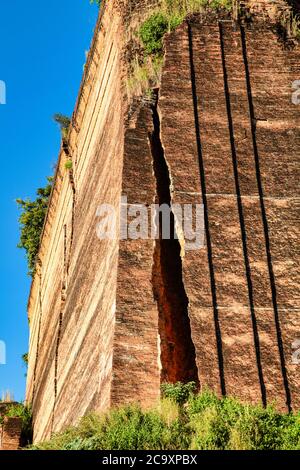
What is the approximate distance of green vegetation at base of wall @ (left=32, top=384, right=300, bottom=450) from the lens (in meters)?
8.78

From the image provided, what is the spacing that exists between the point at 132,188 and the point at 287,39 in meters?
3.11

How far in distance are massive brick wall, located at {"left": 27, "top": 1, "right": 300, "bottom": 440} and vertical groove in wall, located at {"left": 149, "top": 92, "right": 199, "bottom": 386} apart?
2 cm

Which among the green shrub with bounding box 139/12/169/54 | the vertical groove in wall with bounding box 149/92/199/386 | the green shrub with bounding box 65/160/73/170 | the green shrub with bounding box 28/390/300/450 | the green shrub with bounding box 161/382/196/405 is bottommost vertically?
the green shrub with bounding box 28/390/300/450

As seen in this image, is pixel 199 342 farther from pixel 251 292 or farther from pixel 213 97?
pixel 213 97

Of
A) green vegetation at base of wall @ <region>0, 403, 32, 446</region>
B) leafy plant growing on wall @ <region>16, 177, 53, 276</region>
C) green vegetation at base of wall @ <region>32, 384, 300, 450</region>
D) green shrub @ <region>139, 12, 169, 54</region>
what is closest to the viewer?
green vegetation at base of wall @ <region>32, 384, 300, 450</region>

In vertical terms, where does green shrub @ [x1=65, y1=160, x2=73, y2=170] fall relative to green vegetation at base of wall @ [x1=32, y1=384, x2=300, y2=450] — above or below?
above

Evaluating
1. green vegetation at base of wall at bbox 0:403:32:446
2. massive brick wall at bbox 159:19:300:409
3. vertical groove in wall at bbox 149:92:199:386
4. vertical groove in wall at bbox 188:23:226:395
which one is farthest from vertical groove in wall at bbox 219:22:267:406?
green vegetation at base of wall at bbox 0:403:32:446

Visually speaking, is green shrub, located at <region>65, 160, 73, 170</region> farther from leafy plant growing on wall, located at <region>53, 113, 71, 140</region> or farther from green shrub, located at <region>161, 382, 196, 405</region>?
green shrub, located at <region>161, 382, 196, 405</region>

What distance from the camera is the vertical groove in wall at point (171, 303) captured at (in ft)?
33.8

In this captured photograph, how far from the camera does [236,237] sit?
1093 centimetres

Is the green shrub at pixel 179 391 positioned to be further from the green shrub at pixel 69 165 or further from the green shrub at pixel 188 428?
the green shrub at pixel 69 165

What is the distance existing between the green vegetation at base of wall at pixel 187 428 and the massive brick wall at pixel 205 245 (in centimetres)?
33

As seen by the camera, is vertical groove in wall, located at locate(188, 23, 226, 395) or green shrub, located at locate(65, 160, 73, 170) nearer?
vertical groove in wall, located at locate(188, 23, 226, 395)

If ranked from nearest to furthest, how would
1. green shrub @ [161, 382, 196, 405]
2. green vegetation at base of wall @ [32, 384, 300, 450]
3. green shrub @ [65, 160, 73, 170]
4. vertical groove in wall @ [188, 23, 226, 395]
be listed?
green vegetation at base of wall @ [32, 384, 300, 450], green shrub @ [161, 382, 196, 405], vertical groove in wall @ [188, 23, 226, 395], green shrub @ [65, 160, 73, 170]
